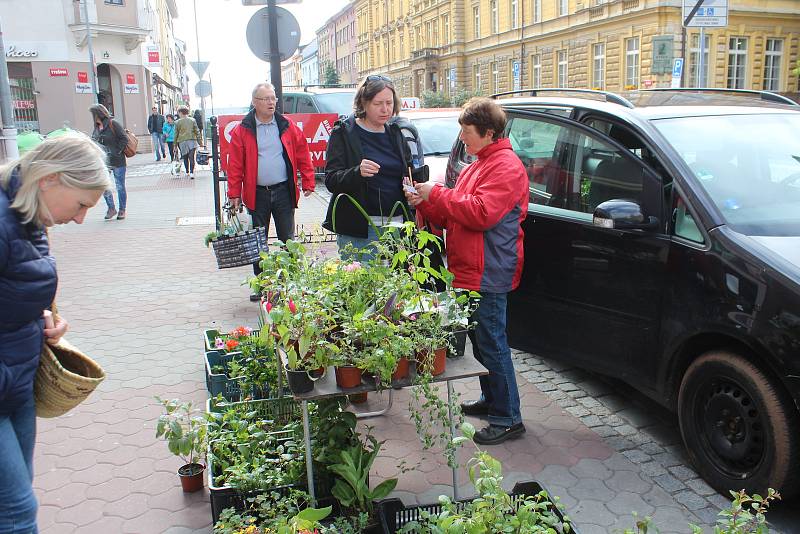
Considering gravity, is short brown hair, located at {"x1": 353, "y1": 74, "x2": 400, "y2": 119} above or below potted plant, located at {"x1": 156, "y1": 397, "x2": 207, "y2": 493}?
above

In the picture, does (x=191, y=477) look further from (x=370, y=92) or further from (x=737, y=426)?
(x=737, y=426)

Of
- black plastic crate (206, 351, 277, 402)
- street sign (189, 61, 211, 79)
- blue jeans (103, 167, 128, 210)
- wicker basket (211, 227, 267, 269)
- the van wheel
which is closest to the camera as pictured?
the van wheel

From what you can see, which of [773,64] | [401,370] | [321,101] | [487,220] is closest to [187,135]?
[321,101]

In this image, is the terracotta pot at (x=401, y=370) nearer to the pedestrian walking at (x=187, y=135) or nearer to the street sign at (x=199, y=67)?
the pedestrian walking at (x=187, y=135)

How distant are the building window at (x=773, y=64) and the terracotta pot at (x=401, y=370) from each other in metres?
45.8

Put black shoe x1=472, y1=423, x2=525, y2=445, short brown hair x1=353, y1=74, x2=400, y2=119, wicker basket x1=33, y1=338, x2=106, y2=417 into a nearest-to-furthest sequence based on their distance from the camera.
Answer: wicker basket x1=33, y1=338, x2=106, y2=417 → black shoe x1=472, y1=423, x2=525, y2=445 → short brown hair x1=353, y1=74, x2=400, y2=119

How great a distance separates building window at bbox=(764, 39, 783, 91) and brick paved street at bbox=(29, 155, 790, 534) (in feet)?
143

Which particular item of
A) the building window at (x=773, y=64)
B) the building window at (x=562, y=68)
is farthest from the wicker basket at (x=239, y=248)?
the building window at (x=562, y=68)

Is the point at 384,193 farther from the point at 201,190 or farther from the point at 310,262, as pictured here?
the point at 201,190

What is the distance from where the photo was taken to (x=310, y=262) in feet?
10.8

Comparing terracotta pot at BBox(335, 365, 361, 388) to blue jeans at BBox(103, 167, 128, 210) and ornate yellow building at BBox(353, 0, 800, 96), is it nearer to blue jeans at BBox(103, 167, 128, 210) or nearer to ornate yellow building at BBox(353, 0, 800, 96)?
blue jeans at BBox(103, 167, 128, 210)

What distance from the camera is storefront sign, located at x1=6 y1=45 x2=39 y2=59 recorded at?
2891 centimetres

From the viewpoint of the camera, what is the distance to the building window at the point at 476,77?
6142 centimetres

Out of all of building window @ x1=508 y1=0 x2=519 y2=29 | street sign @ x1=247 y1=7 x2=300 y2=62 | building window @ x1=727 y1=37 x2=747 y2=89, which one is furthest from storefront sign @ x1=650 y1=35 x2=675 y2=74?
building window @ x1=508 y1=0 x2=519 y2=29
